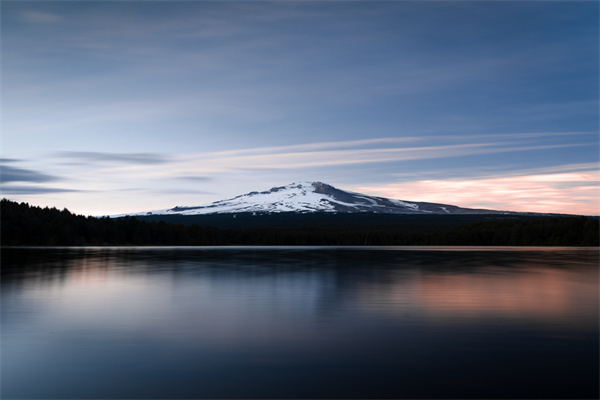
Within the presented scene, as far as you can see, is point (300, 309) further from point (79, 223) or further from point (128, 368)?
point (79, 223)

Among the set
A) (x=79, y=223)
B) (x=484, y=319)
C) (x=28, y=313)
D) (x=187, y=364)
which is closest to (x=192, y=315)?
(x=28, y=313)

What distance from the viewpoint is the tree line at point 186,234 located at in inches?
6073

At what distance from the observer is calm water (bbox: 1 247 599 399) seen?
12.0 metres

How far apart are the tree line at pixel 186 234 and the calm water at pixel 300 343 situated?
133690 mm

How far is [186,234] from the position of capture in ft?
597

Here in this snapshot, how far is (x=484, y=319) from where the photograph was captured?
21281 millimetres

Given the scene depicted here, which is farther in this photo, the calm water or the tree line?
the tree line

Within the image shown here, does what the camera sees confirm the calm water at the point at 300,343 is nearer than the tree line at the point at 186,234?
Yes

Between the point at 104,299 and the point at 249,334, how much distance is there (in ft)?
43.8

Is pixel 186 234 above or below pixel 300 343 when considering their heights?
above

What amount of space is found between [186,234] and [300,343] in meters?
169

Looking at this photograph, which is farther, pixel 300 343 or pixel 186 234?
pixel 186 234

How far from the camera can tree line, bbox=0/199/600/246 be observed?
15425 centimetres

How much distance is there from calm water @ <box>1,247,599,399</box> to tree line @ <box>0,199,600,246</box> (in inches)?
5263
